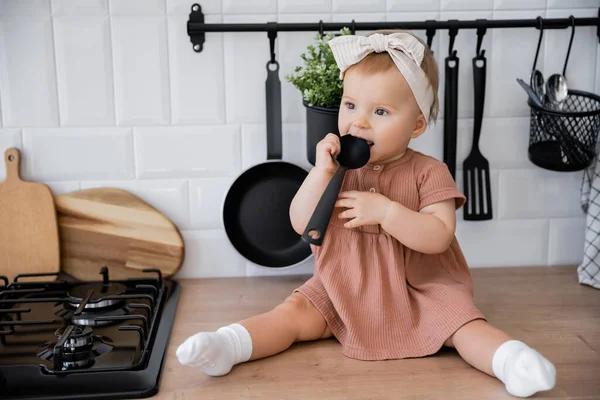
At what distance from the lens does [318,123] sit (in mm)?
1198

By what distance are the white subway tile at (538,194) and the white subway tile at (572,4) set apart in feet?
1.01

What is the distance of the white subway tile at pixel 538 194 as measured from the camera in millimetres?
1370

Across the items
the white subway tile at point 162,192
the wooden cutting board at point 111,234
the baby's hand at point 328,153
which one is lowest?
the wooden cutting board at point 111,234

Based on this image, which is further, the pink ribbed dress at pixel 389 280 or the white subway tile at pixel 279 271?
the white subway tile at pixel 279 271

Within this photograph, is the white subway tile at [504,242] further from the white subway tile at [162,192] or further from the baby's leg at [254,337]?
the white subway tile at [162,192]

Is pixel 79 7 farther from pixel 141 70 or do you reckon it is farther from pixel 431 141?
pixel 431 141

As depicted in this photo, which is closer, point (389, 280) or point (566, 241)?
point (389, 280)

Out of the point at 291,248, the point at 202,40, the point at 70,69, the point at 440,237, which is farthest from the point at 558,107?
the point at 70,69

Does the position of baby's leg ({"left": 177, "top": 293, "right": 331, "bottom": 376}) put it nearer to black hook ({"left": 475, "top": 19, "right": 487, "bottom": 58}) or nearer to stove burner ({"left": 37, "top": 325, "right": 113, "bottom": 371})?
stove burner ({"left": 37, "top": 325, "right": 113, "bottom": 371})

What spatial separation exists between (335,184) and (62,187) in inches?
23.1

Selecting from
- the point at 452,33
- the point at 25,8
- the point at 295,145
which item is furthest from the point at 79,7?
the point at 452,33

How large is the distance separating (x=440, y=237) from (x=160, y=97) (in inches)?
22.9

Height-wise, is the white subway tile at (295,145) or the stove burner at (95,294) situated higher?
the white subway tile at (295,145)

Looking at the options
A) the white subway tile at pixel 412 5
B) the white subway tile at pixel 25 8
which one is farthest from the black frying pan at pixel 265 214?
the white subway tile at pixel 25 8
